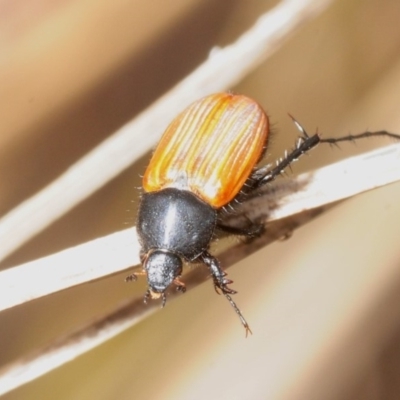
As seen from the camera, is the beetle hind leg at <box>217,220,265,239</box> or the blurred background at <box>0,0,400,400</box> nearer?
the beetle hind leg at <box>217,220,265,239</box>

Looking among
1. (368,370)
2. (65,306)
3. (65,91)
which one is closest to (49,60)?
(65,91)

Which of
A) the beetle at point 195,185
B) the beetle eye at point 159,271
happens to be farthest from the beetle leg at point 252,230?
the beetle eye at point 159,271

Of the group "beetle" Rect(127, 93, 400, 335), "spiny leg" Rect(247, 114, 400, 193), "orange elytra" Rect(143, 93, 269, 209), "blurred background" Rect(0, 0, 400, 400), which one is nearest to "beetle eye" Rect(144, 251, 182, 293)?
"beetle" Rect(127, 93, 400, 335)

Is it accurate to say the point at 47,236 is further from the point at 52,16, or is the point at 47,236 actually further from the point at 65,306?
the point at 52,16

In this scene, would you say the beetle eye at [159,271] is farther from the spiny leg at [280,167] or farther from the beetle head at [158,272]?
the spiny leg at [280,167]

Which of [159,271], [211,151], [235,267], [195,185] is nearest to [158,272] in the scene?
[159,271]

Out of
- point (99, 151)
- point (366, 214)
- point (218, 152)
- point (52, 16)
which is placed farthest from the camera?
point (366, 214)

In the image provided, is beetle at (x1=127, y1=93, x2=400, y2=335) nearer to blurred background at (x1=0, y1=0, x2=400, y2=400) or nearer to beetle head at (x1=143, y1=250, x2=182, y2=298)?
beetle head at (x1=143, y1=250, x2=182, y2=298)
